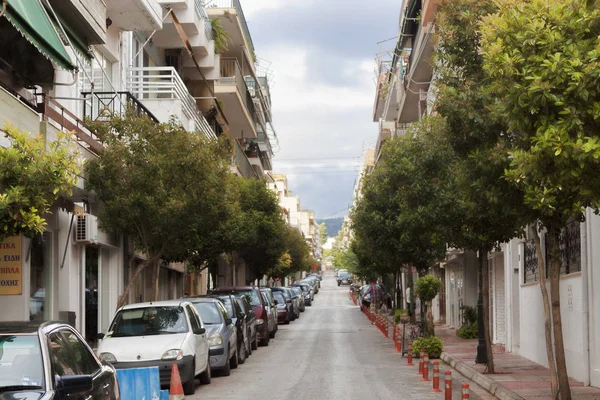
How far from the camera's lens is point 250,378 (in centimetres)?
1941

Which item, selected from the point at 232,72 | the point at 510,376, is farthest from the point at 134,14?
the point at 232,72

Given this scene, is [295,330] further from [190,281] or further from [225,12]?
[225,12]

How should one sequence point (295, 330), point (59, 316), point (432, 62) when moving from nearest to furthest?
point (432, 62) < point (59, 316) < point (295, 330)

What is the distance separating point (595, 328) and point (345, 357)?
31.0ft

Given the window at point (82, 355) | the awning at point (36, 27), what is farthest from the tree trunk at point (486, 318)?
the window at point (82, 355)

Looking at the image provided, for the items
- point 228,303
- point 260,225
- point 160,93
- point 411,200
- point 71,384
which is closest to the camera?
point 71,384

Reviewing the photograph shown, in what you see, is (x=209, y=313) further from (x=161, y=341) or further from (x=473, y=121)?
(x=473, y=121)

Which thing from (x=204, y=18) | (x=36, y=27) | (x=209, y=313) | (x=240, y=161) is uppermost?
(x=204, y=18)

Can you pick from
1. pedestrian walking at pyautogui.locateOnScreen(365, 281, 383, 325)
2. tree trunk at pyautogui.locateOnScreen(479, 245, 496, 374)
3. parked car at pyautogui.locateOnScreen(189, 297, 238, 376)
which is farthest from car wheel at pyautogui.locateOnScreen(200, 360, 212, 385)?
pedestrian walking at pyautogui.locateOnScreen(365, 281, 383, 325)

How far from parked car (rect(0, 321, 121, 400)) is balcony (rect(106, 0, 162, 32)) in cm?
1723

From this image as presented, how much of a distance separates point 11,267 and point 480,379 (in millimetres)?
9285

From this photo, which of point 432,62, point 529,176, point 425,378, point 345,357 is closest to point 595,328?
point 425,378

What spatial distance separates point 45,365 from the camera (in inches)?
309

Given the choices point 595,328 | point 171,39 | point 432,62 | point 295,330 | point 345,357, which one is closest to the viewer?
point 432,62
